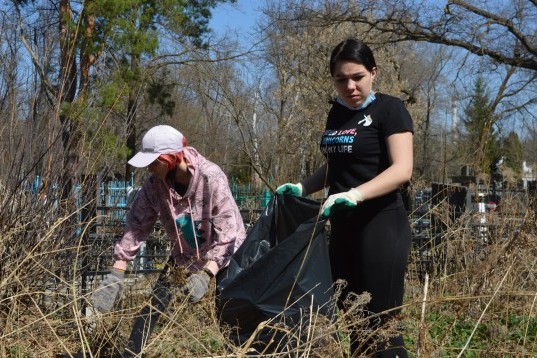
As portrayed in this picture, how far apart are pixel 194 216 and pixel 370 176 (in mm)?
807

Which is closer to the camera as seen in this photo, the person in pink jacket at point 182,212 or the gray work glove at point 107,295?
the person in pink jacket at point 182,212

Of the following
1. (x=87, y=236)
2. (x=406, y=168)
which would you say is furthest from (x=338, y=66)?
(x=87, y=236)

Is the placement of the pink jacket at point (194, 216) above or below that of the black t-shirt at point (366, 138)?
below

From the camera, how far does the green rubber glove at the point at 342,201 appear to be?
2.55 metres

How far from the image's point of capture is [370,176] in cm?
278

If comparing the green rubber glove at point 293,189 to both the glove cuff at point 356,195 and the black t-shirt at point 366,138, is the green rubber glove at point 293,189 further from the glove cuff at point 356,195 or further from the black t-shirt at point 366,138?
the glove cuff at point 356,195

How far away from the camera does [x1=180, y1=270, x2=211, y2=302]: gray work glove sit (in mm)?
2842

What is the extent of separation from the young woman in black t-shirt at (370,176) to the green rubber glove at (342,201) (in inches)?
2.9

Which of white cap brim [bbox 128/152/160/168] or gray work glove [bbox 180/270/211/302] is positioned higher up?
white cap brim [bbox 128/152/160/168]

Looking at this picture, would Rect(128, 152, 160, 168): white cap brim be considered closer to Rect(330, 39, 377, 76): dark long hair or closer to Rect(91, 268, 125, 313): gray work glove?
Rect(91, 268, 125, 313): gray work glove

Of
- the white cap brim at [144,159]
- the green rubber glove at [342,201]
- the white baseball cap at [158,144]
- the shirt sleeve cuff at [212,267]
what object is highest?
the white baseball cap at [158,144]

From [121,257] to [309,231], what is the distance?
1036 millimetres

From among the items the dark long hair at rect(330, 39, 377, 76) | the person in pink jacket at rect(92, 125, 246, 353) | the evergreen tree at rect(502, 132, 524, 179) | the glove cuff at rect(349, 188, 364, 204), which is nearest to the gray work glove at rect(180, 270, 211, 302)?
the person in pink jacket at rect(92, 125, 246, 353)

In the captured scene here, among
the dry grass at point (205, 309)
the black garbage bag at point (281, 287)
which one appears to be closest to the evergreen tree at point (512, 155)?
the dry grass at point (205, 309)
